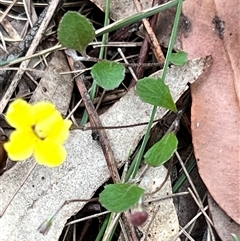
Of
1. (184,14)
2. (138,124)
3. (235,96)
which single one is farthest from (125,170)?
(184,14)

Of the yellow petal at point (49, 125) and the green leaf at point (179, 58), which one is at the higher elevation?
the green leaf at point (179, 58)

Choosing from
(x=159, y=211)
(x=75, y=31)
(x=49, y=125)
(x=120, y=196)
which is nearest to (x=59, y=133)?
(x=49, y=125)

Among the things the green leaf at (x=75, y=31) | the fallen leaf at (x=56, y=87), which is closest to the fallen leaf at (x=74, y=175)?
the fallen leaf at (x=56, y=87)

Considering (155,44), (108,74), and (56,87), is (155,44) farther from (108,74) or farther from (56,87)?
(56,87)

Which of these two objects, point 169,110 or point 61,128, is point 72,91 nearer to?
point 169,110

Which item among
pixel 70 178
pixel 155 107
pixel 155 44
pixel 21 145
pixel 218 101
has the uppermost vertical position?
pixel 155 44

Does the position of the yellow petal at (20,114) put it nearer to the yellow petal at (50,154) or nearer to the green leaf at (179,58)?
the yellow petal at (50,154)
